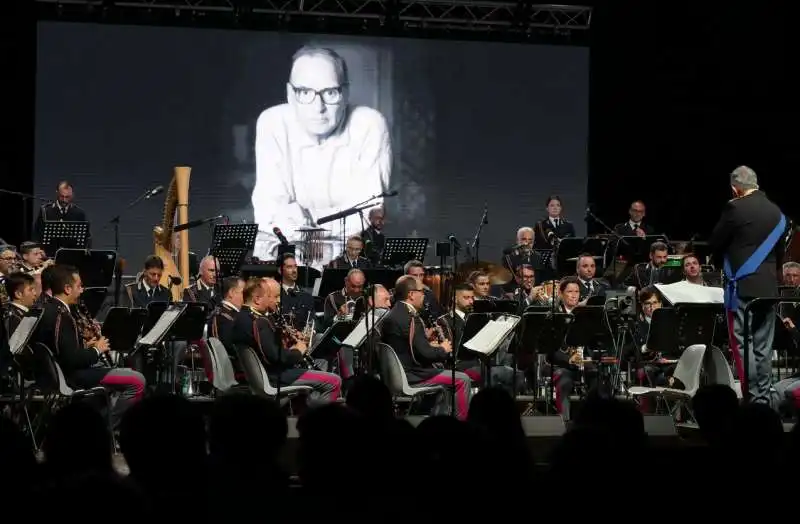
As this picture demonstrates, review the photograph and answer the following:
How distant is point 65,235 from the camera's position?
13.5m

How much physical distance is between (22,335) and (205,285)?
176 inches

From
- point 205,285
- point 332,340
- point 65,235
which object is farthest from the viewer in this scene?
point 205,285

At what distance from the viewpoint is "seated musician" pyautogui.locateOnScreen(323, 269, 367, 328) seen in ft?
40.7

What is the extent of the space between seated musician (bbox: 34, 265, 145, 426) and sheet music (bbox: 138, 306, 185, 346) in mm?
319

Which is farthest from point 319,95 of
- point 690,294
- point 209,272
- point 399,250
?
point 690,294

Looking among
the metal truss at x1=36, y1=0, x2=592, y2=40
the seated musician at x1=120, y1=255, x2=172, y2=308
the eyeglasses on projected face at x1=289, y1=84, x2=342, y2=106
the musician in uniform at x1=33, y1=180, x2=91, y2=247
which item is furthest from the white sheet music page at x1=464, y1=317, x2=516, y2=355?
the metal truss at x1=36, y1=0, x2=592, y2=40

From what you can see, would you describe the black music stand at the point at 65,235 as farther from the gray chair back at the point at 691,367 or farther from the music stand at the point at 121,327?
the gray chair back at the point at 691,367

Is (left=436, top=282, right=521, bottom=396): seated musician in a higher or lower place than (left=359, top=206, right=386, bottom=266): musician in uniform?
lower

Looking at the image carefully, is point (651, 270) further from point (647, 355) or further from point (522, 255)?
point (647, 355)

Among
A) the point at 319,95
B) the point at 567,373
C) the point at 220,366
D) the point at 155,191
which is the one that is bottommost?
the point at 567,373

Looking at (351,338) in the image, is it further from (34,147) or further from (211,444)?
(34,147)

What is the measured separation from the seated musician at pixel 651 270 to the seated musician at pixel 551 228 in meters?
1.69

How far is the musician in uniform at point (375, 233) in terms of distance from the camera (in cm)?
1540

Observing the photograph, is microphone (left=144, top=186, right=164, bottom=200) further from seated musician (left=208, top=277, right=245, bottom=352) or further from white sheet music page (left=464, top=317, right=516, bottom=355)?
white sheet music page (left=464, top=317, right=516, bottom=355)
